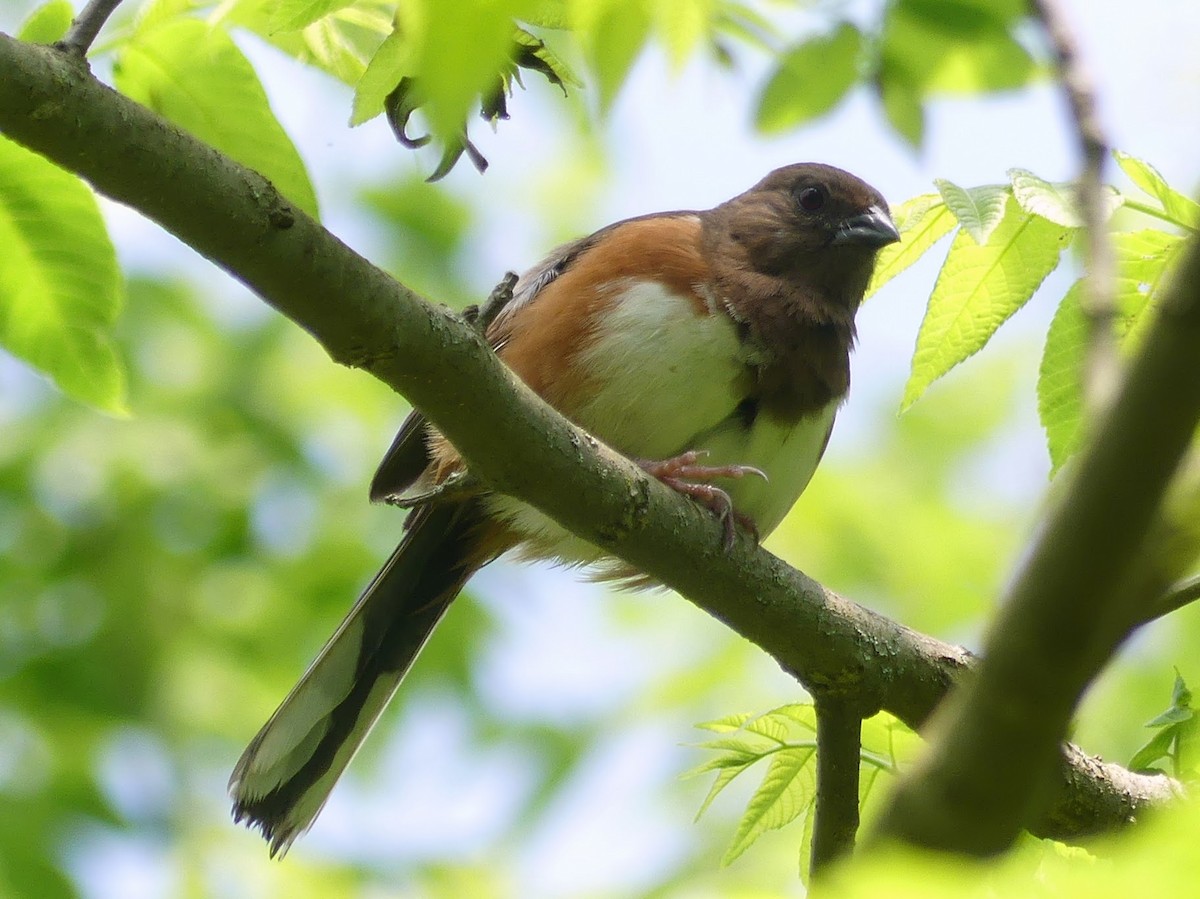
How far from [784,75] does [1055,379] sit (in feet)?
2.49

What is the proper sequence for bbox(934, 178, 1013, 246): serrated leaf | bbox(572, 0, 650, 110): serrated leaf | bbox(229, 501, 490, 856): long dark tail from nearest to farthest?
bbox(572, 0, 650, 110): serrated leaf
bbox(934, 178, 1013, 246): serrated leaf
bbox(229, 501, 490, 856): long dark tail

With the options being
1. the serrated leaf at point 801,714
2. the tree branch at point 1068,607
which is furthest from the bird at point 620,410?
the tree branch at point 1068,607

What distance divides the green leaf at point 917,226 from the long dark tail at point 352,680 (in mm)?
1481

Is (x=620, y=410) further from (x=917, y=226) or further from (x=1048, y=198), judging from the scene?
(x=1048, y=198)

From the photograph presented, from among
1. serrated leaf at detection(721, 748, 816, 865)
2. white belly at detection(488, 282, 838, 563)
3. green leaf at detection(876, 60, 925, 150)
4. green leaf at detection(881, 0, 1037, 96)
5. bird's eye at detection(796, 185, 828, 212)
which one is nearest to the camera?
green leaf at detection(881, 0, 1037, 96)

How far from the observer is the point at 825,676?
9.43 ft

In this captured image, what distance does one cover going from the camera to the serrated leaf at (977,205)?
2.33m

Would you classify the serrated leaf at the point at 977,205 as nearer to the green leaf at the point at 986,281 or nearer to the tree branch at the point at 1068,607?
the green leaf at the point at 986,281

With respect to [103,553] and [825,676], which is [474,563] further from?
[103,553]

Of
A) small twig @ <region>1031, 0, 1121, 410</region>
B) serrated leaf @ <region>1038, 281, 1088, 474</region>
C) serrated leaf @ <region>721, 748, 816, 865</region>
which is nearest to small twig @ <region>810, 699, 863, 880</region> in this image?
serrated leaf @ <region>721, 748, 816, 865</region>

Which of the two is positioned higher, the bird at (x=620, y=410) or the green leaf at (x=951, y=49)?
the green leaf at (x=951, y=49)

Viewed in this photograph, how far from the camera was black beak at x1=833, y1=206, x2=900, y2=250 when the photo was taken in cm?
430

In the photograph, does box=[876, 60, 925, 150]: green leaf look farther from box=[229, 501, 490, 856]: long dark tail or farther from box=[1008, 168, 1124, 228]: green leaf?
box=[229, 501, 490, 856]: long dark tail

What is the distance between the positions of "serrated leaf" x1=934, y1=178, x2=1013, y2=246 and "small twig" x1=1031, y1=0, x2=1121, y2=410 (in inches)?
33.4
